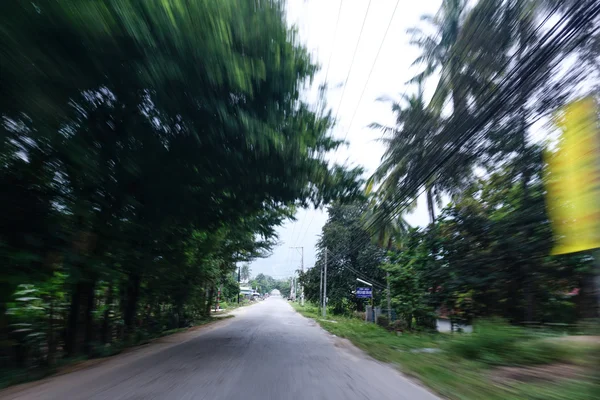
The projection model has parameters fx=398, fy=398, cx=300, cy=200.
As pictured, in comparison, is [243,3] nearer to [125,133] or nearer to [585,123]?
[125,133]

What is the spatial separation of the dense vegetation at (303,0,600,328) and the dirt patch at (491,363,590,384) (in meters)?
3.47

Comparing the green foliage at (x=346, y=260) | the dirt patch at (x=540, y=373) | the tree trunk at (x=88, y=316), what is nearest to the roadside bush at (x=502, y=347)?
the dirt patch at (x=540, y=373)

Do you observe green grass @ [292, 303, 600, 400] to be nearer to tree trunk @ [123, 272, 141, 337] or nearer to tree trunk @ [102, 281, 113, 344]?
tree trunk @ [102, 281, 113, 344]

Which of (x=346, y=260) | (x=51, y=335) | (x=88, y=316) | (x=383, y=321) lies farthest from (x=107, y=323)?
(x=346, y=260)

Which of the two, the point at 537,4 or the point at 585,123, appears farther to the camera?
the point at 537,4

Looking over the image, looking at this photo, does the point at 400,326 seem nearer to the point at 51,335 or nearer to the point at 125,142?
the point at 51,335

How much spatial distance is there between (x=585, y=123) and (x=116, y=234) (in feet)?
32.7

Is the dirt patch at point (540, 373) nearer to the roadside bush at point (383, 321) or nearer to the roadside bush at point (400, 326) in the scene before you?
the roadside bush at point (400, 326)

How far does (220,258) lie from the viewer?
21375mm

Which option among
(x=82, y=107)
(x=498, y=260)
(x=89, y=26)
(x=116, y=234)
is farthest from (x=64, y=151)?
(x=498, y=260)

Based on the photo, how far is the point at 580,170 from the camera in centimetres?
624

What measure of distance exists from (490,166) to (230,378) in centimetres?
974

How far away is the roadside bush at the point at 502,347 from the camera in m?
7.76

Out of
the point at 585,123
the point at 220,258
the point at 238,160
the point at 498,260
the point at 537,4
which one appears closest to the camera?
the point at 585,123
